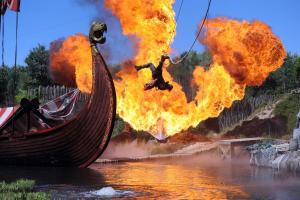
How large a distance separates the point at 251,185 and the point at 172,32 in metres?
17.3

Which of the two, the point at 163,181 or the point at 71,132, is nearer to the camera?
the point at 163,181

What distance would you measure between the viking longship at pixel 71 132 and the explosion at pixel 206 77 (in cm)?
992

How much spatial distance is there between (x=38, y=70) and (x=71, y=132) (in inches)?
1097

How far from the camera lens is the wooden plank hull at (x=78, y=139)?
22469 mm

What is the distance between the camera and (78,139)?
2348 cm

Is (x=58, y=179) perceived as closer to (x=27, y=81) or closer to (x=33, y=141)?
(x=33, y=141)

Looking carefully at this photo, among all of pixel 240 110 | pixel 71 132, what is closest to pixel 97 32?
pixel 71 132

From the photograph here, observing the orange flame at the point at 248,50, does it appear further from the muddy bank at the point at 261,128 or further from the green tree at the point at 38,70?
the green tree at the point at 38,70

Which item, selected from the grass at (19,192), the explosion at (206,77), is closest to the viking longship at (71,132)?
the grass at (19,192)

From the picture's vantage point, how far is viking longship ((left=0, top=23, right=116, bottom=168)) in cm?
2255

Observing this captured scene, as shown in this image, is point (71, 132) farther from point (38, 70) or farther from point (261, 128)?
point (38, 70)

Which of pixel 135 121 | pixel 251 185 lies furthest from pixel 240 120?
pixel 251 185

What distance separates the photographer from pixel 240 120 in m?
40.8

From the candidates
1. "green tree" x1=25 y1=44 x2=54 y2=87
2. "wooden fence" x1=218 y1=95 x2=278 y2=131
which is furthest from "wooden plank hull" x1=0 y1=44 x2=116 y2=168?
"green tree" x1=25 y1=44 x2=54 y2=87
